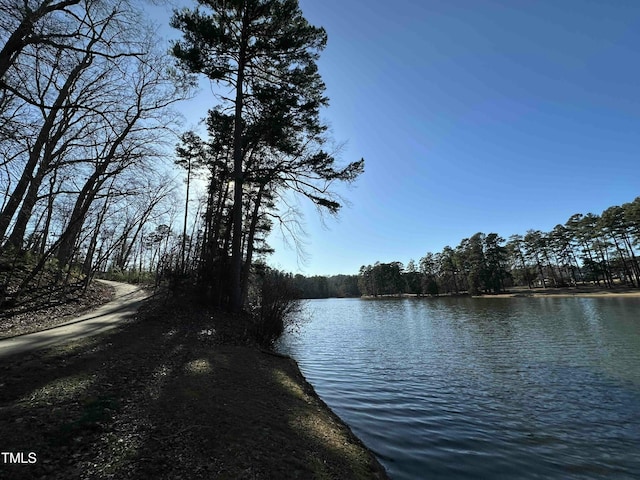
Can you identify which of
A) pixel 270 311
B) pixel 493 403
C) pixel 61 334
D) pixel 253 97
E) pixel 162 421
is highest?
pixel 253 97

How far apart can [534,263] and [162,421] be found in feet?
277

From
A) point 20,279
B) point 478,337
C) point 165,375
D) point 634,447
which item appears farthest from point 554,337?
point 20,279

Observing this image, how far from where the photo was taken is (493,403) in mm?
7352

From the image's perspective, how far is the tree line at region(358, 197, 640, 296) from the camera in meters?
53.9

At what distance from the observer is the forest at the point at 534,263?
54.1 meters

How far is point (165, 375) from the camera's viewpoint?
19.9ft

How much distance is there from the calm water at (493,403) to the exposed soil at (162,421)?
1.30 meters

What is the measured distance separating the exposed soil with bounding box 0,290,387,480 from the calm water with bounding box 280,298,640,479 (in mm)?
1300

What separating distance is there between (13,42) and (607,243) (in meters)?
77.5

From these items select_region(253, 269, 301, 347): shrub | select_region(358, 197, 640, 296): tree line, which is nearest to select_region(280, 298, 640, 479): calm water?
select_region(253, 269, 301, 347): shrub

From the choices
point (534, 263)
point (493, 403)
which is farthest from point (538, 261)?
point (493, 403)

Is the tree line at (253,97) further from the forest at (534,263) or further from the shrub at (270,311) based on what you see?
the forest at (534,263)

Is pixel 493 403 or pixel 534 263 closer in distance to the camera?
pixel 493 403

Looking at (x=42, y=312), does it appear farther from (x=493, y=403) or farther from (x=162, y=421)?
(x=493, y=403)
